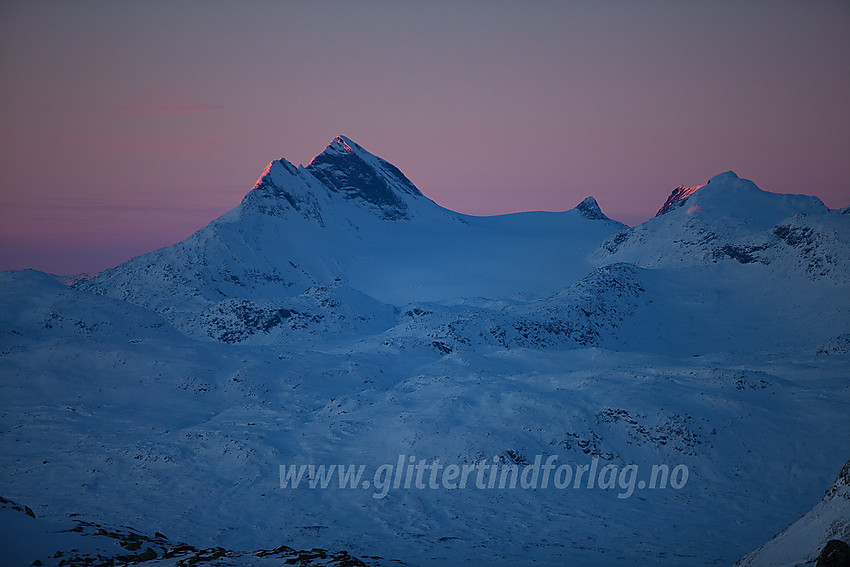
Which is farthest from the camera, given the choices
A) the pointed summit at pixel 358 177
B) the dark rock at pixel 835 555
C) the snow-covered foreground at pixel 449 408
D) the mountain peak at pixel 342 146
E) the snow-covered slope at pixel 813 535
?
the mountain peak at pixel 342 146

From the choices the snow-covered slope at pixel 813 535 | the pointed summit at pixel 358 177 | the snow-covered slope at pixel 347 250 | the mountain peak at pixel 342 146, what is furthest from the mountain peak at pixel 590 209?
the snow-covered slope at pixel 813 535

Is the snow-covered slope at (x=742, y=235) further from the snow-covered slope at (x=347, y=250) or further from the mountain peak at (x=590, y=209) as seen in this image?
the mountain peak at (x=590, y=209)

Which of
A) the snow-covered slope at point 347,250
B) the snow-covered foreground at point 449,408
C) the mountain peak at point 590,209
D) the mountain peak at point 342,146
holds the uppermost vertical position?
the mountain peak at point 342,146

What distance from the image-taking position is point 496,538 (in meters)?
26.7

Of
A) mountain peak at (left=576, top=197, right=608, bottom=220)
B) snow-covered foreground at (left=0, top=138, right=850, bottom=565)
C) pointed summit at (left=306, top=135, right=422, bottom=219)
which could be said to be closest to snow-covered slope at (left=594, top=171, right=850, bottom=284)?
snow-covered foreground at (left=0, top=138, right=850, bottom=565)

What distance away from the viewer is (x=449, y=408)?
4012 centimetres

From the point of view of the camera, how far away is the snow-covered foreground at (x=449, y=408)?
2838 centimetres

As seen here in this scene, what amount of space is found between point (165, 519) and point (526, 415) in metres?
21.8

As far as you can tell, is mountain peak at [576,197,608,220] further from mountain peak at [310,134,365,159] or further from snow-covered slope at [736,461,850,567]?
snow-covered slope at [736,461,850,567]

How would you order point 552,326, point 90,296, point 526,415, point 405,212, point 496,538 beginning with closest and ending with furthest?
point 496,538, point 526,415, point 90,296, point 552,326, point 405,212

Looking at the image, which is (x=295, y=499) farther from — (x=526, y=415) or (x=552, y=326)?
(x=552, y=326)

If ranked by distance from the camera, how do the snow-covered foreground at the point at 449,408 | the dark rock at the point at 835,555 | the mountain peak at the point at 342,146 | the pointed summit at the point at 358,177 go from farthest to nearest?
1. the mountain peak at the point at 342,146
2. the pointed summit at the point at 358,177
3. the snow-covered foreground at the point at 449,408
4. the dark rock at the point at 835,555

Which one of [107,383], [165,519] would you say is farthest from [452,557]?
[107,383]

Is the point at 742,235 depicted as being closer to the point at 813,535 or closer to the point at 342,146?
the point at 813,535
